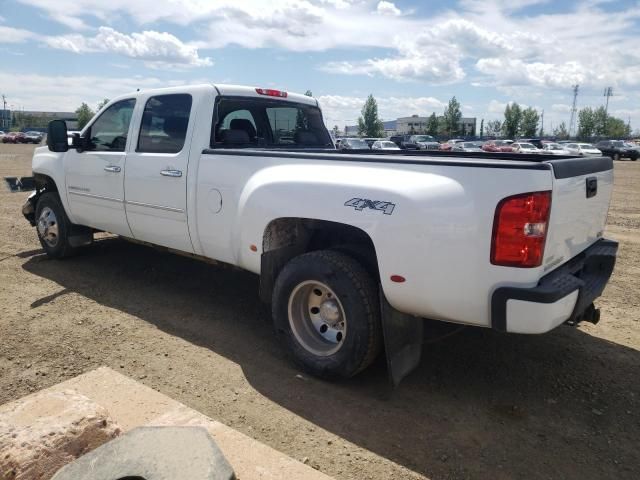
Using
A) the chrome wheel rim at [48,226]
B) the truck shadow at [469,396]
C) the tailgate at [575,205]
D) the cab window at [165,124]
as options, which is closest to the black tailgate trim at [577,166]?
the tailgate at [575,205]

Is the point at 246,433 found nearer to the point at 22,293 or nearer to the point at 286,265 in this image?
the point at 286,265

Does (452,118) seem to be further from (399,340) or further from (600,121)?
(399,340)

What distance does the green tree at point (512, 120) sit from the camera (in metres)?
90.7

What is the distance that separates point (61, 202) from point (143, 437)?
4330mm

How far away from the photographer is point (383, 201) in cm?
301

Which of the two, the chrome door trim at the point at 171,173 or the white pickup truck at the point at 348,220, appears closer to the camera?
the white pickup truck at the point at 348,220

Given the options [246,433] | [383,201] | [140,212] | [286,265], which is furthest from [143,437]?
[140,212]

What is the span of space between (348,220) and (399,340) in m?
0.80

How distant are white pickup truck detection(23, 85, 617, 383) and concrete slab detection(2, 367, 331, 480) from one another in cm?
81

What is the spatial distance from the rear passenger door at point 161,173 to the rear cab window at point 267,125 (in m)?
0.31

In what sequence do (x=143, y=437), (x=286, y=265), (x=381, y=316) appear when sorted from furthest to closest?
(x=286, y=265) → (x=381, y=316) → (x=143, y=437)

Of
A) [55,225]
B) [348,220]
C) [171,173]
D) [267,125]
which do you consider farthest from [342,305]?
[55,225]

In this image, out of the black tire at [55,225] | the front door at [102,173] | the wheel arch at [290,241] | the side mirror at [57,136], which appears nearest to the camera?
the wheel arch at [290,241]

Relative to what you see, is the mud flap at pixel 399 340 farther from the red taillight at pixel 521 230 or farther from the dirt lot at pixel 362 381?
the red taillight at pixel 521 230
